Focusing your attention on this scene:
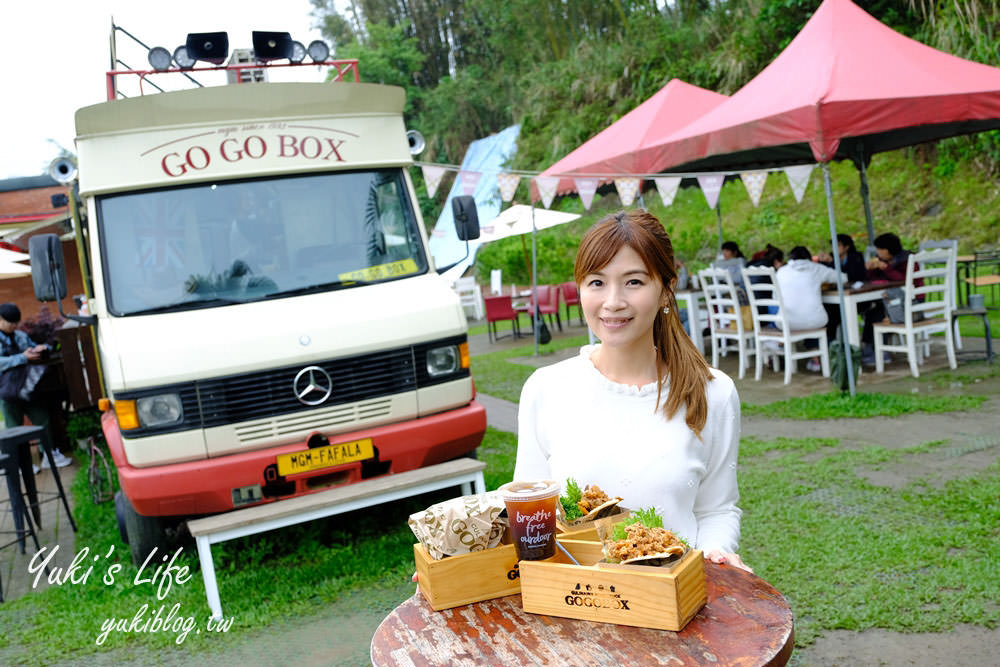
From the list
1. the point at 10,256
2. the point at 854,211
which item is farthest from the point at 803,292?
the point at 854,211

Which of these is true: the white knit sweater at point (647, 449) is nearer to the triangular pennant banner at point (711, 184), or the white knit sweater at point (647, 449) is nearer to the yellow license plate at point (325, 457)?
the yellow license plate at point (325, 457)

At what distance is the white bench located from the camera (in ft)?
15.8

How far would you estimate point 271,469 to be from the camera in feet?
16.8

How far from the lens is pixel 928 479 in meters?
5.76

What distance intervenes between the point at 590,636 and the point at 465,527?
1.44 feet

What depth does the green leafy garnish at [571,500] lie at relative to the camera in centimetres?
209

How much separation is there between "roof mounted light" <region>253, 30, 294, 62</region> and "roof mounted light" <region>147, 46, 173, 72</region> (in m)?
0.65

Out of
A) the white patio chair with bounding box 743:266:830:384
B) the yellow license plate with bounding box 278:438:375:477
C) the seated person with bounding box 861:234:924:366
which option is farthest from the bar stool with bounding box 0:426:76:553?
the seated person with bounding box 861:234:924:366

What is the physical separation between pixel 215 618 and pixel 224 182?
2765mm

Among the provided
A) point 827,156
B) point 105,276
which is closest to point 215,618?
point 105,276

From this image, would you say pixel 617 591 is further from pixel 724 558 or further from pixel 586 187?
pixel 586 187

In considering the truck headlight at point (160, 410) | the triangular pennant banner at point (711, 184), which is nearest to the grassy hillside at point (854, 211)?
the triangular pennant banner at point (711, 184)

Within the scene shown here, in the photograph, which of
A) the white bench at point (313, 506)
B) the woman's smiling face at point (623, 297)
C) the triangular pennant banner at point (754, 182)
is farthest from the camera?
the triangular pennant banner at point (754, 182)

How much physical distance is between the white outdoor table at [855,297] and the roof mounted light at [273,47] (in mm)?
5984
